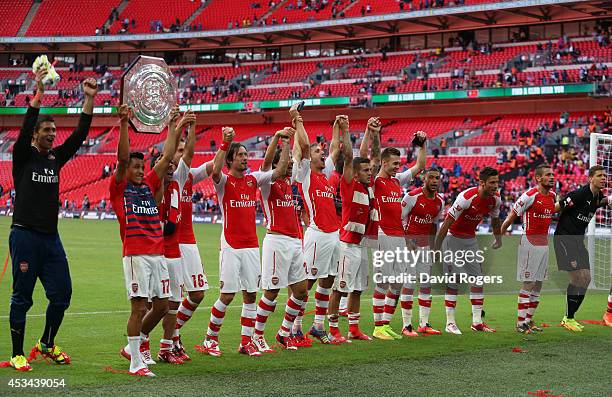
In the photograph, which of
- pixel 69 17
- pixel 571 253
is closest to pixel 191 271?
pixel 571 253

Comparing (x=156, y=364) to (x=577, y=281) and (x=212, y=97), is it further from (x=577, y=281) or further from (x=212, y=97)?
(x=212, y=97)

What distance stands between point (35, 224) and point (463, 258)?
6258mm

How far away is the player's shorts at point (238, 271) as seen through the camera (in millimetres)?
9062

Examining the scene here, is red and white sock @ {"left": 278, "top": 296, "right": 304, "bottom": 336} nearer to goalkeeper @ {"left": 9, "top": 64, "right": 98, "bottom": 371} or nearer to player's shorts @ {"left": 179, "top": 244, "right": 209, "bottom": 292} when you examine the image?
player's shorts @ {"left": 179, "top": 244, "right": 209, "bottom": 292}

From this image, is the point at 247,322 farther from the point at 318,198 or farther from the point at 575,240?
the point at 575,240

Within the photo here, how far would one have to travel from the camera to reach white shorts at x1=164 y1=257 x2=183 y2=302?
336 inches

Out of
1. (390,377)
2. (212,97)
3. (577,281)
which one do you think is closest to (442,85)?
(212,97)

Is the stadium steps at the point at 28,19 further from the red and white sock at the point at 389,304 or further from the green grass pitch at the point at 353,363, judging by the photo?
the red and white sock at the point at 389,304

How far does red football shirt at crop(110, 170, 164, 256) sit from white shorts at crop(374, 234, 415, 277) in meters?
4.02

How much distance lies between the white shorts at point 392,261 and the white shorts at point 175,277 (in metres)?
3.35

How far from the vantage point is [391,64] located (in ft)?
173

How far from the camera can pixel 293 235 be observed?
31.4 feet

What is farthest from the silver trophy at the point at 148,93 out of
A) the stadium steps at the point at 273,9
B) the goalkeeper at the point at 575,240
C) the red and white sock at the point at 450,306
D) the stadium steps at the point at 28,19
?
the stadium steps at the point at 28,19

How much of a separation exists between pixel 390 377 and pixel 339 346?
1985mm
